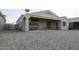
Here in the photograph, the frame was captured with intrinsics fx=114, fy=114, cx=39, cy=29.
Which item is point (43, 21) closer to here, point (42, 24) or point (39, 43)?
point (42, 24)

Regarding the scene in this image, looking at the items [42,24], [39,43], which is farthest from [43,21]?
[39,43]

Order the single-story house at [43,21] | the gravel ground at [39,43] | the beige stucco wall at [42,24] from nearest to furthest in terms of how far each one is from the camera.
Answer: the gravel ground at [39,43]
the single-story house at [43,21]
the beige stucco wall at [42,24]

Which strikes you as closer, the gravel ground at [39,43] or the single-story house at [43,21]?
the gravel ground at [39,43]

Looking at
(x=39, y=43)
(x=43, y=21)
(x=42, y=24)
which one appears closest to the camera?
(x=39, y=43)

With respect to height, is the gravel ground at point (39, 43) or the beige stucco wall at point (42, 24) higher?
the gravel ground at point (39, 43)

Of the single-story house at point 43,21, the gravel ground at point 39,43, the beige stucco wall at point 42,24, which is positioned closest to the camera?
the gravel ground at point 39,43

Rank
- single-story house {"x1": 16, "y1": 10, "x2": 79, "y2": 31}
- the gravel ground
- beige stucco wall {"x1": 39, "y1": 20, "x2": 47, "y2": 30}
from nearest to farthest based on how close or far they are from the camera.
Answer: the gravel ground, single-story house {"x1": 16, "y1": 10, "x2": 79, "y2": 31}, beige stucco wall {"x1": 39, "y1": 20, "x2": 47, "y2": 30}

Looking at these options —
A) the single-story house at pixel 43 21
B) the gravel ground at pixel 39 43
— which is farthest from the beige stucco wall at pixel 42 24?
the gravel ground at pixel 39 43

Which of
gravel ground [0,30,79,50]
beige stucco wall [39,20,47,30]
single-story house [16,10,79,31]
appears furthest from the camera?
beige stucco wall [39,20,47,30]

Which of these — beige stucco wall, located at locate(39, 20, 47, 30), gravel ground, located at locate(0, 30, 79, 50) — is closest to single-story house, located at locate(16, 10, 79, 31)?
beige stucco wall, located at locate(39, 20, 47, 30)

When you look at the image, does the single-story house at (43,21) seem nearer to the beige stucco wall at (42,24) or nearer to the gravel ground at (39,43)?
the beige stucco wall at (42,24)

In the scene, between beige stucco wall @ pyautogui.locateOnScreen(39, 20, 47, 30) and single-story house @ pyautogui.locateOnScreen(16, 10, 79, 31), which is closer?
single-story house @ pyautogui.locateOnScreen(16, 10, 79, 31)

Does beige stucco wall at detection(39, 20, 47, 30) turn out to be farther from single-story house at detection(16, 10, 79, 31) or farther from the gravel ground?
the gravel ground

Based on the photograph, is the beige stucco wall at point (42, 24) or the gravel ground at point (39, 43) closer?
the gravel ground at point (39, 43)
